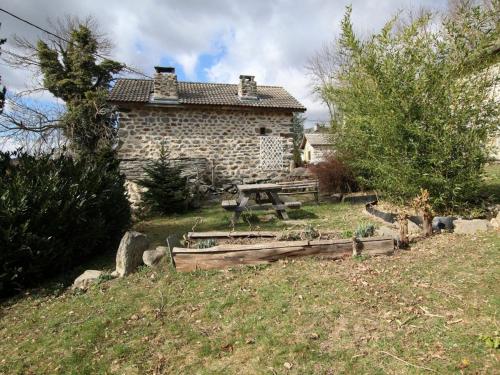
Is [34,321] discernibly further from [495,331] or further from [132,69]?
[132,69]

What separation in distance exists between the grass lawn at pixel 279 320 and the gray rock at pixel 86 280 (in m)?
0.17

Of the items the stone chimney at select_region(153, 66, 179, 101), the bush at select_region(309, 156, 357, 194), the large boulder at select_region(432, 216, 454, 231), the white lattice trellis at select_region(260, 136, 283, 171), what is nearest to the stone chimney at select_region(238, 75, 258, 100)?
the white lattice trellis at select_region(260, 136, 283, 171)

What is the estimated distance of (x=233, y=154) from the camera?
41.9 ft

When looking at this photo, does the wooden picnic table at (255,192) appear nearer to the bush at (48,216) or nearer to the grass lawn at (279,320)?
the bush at (48,216)

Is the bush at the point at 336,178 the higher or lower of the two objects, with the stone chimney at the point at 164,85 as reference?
lower

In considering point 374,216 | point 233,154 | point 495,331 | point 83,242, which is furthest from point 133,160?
point 495,331

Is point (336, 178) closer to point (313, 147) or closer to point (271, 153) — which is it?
point (271, 153)

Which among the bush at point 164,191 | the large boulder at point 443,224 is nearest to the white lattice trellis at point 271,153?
the bush at point 164,191

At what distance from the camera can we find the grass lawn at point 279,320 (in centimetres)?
243

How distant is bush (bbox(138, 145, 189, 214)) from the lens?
28.2 ft

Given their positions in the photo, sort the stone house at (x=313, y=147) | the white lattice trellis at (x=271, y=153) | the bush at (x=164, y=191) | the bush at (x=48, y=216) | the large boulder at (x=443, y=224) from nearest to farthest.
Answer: the bush at (x=48, y=216), the large boulder at (x=443, y=224), the bush at (x=164, y=191), the white lattice trellis at (x=271, y=153), the stone house at (x=313, y=147)

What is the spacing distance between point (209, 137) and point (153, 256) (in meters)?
8.61

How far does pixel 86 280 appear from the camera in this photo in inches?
163

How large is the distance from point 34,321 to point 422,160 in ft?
19.1
